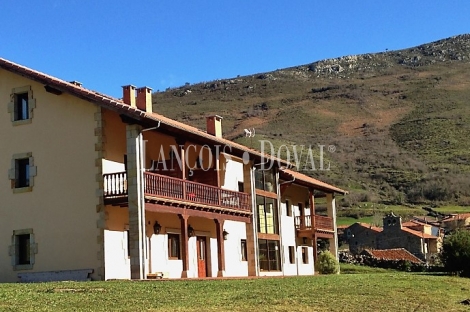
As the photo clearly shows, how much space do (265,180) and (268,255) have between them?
3641 mm

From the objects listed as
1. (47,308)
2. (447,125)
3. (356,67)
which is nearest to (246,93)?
(356,67)

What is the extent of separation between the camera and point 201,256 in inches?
1139

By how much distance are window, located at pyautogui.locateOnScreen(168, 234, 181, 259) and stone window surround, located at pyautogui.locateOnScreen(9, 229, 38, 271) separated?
17.4ft

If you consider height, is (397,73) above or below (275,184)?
above

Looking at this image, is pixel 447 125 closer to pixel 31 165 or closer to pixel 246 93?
pixel 246 93

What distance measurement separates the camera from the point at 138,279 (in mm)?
20953

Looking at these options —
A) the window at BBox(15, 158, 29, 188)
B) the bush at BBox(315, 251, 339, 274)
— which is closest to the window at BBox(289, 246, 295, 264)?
the bush at BBox(315, 251, 339, 274)

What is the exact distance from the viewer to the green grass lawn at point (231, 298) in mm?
12617

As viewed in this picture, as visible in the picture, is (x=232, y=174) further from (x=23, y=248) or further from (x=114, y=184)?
(x=23, y=248)

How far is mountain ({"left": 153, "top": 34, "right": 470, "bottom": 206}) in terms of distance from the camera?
99.8 metres

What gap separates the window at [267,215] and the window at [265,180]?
495 mm

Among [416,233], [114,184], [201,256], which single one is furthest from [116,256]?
[416,233]

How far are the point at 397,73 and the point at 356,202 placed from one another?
84588 millimetres

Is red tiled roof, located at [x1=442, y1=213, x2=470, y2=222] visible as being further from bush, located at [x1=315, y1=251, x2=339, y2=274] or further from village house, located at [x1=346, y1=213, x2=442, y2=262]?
bush, located at [x1=315, y1=251, x2=339, y2=274]
